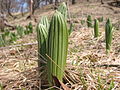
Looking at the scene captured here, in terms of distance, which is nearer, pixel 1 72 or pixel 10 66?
pixel 1 72

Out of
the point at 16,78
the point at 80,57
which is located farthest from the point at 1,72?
the point at 80,57

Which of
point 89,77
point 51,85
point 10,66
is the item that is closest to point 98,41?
point 10,66

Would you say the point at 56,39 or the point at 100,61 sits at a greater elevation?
the point at 56,39

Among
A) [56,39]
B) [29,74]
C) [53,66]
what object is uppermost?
[56,39]

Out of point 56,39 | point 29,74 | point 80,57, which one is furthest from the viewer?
point 80,57

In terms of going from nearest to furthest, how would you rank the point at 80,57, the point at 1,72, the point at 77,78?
1. the point at 77,78
2. the point at 1,72
3. the point at 80,57

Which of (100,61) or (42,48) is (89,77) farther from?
(100,61)
